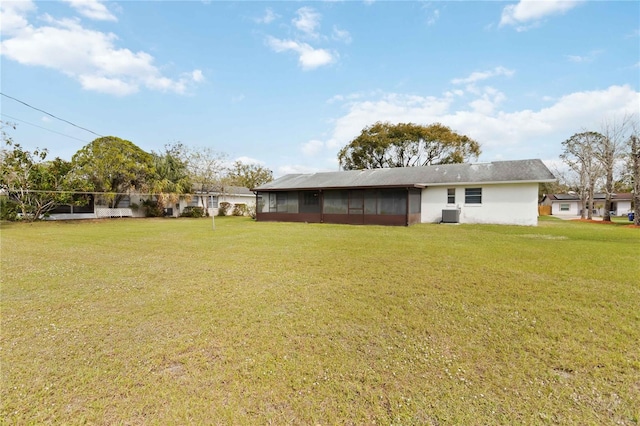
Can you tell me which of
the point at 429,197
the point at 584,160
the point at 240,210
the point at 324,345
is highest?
the point at 584,160

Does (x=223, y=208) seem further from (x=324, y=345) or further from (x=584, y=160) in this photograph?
(x=584, y=160)

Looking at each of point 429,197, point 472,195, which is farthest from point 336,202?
point 472,195

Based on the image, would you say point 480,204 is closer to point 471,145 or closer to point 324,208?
point 324,208

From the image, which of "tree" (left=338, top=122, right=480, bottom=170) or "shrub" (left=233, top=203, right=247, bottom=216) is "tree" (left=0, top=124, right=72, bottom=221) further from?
"tree" (left=338, top=122, right=480, bottom=170)

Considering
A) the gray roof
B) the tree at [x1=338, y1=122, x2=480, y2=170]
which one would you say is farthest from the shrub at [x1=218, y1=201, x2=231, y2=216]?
the tree at [x1=338, y1=122, x2=480, y2=170]

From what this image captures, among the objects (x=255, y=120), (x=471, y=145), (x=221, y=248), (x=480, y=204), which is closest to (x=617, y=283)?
(x=221, y=248)

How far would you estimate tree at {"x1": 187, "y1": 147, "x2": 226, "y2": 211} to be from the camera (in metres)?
27.6

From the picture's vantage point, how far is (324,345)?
10.1 feet

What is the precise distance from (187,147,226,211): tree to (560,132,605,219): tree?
104 feet

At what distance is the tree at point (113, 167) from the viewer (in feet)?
66.0

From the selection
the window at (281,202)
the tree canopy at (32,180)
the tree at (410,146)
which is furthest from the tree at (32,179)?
the tree at (410,146)

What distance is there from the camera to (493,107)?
16.6 meters

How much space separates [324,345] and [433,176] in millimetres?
16948

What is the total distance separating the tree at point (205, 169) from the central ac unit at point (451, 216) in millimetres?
20152
